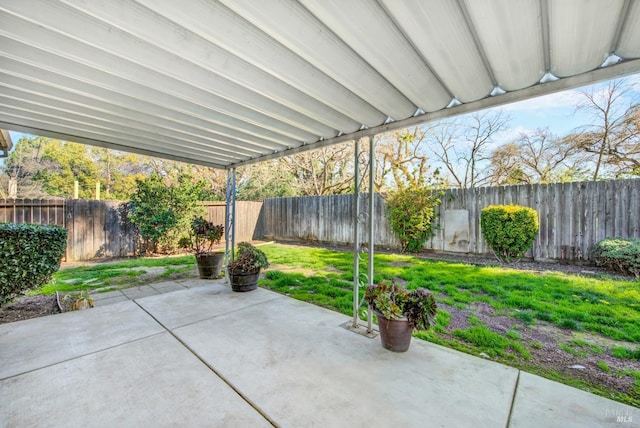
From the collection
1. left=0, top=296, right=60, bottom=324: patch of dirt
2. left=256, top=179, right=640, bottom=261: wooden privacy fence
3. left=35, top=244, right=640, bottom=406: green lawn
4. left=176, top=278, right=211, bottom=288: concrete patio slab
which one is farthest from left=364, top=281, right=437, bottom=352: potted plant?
left=0, top=296, right=60, bottom=324: patch of dirt

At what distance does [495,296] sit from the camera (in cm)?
376

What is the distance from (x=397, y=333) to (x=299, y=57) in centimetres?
228

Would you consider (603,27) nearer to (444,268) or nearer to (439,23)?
(439,23)

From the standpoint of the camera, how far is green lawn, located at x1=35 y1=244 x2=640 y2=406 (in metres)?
2.33

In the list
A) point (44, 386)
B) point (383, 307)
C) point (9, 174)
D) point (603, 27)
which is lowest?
point (44, 386)

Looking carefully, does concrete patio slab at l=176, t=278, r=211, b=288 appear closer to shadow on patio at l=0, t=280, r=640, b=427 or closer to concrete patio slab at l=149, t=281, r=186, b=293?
concrete patio slab at l=149, t=281, r=186, b=293

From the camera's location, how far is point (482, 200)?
6.39 meters

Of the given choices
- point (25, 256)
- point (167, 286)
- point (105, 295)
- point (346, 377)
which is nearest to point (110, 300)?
point (105, 295)

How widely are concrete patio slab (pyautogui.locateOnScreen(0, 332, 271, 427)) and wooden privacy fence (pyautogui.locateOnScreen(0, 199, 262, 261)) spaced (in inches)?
226

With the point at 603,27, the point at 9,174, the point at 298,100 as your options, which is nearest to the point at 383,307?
the point at 298,100

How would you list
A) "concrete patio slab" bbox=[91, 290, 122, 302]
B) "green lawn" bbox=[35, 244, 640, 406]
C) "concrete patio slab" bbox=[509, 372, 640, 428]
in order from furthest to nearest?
1. "concrete patio slab" bbox=[91, 290, 122, 302]
2. "green lawn" bbox=[35, 244, 640, 406]
3. "concrete patio slab" bbox=[509, 372, 640, 428]

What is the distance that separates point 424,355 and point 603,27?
2.40 m

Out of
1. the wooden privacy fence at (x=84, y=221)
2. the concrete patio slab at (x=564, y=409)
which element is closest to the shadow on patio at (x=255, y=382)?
the concrete patio slab at (x=564, y=409)

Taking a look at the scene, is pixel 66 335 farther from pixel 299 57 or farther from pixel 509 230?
pixel 509 230
